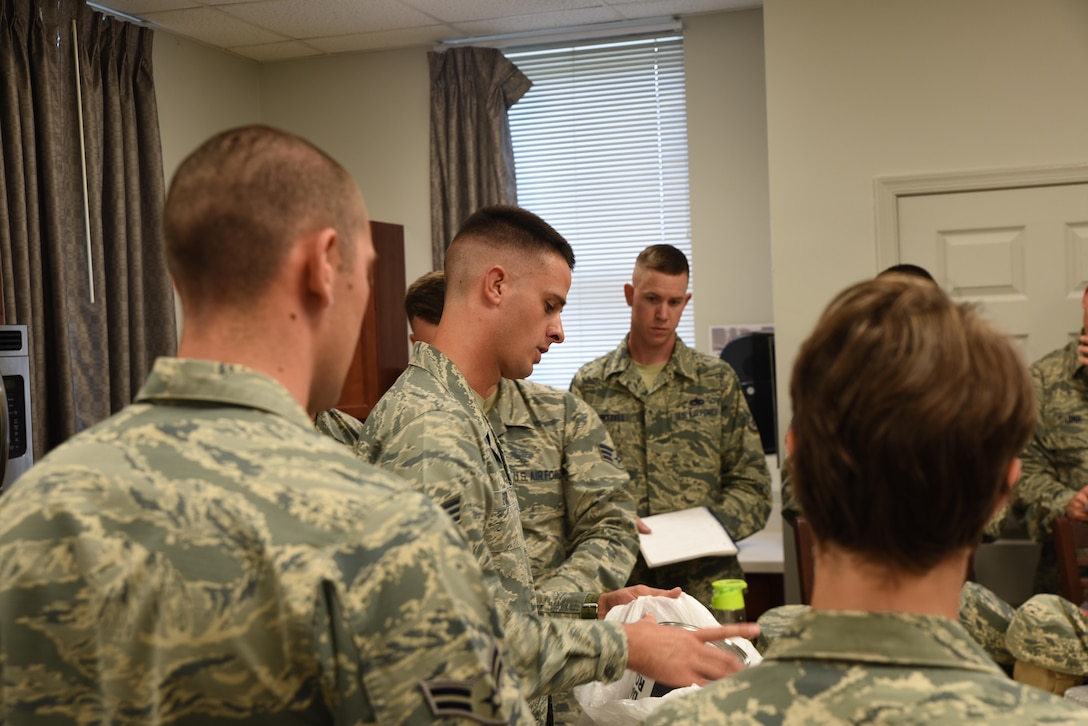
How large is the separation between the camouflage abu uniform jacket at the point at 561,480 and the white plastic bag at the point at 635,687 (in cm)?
55

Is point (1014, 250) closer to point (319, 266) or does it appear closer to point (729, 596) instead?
point (729, 596)

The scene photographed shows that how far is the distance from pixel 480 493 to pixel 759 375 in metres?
3.54

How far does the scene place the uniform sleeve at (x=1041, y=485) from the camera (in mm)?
3445

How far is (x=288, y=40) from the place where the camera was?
549 centimetres

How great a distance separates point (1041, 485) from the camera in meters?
3.51

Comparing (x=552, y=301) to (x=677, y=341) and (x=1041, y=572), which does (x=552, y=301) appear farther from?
(x=1041, y=572)

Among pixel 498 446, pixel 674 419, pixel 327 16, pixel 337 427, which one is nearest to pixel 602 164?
pixel 327 16

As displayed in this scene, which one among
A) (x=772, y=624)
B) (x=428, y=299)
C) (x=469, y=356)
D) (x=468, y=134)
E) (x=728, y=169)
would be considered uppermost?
(x=468, y=134)

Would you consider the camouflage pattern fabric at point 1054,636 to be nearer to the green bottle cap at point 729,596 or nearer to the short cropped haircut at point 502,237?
the green bottle cap at point 729,596

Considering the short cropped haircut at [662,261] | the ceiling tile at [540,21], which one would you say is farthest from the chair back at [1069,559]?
the ceiling tile at [540,21]

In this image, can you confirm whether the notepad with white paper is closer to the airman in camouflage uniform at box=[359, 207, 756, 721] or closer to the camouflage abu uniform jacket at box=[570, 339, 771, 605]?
the camouflage abu uniform jacket at box=[570, 339, 771, 605]

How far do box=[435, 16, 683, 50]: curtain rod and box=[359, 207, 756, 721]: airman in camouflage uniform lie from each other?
3.56 metres

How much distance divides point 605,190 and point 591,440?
3.12 m

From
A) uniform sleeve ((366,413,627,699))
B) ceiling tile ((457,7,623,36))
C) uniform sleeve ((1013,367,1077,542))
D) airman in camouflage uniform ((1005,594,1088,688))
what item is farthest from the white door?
uniform sleeve ((366,413,627,699))
